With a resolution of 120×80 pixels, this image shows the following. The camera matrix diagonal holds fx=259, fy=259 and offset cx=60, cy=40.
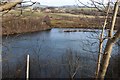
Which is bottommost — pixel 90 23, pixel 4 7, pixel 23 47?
pixel 23 47

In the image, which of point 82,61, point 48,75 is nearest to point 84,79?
point 82,61

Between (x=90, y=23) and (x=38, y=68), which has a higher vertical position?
(x=90, y=23)

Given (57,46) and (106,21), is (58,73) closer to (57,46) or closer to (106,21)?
(57,46)

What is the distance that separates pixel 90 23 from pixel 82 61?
5.60 m

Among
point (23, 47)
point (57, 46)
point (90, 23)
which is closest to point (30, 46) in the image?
point (23, 47)

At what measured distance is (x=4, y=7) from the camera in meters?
1.42

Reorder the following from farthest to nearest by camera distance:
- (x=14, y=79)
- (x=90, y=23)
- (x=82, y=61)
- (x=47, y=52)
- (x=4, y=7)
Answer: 1. (x=47, y=52)
2. (x=82, y=61)
3. (x=14, y=79)
4. (x=90, y=23)
5. (x=4, y=7)

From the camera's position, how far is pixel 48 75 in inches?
380

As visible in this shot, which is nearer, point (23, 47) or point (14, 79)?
point (14, 79)

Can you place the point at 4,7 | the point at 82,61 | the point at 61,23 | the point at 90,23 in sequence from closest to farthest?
1. the point at 4,7
2. the point at 90,23
3. the point at 82,61
4. the point at 61,23

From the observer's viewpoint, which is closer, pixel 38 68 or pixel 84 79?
pixel 84 79

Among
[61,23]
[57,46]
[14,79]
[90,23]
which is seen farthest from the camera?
[61,23]

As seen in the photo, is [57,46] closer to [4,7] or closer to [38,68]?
[38,68]

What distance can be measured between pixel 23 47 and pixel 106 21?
A: 26.5 ft
